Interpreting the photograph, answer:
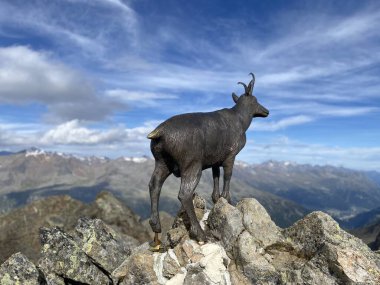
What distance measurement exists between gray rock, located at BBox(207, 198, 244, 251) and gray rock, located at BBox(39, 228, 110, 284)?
20.6 feet

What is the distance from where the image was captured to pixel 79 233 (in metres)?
21.5

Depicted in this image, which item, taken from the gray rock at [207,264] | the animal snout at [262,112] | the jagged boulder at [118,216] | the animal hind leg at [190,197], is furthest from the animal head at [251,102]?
the jagged boulder at [118,216]

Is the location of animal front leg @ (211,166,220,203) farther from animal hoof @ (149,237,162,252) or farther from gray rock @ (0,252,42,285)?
gray rock @ (0,252,42,285)

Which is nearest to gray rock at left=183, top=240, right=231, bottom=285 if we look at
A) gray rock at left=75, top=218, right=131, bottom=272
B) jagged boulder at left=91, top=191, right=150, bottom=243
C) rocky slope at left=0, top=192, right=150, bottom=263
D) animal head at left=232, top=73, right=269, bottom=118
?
gray rock at left=75, top=218, right=131, bottom=272

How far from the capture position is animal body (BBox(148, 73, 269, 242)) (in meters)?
16.2

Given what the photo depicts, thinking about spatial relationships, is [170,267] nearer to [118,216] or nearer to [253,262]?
[253,262]

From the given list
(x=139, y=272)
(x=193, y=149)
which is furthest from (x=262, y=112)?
(x=139, y=272)

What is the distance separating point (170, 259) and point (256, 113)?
952 cm

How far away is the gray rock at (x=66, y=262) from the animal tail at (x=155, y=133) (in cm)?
749

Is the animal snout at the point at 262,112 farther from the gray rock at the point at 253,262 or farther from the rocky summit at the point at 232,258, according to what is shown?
the gray rock at the point at 253,262

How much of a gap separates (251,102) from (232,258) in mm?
8951

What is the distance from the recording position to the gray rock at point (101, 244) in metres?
20.3

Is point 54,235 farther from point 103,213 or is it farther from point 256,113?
point 103,213

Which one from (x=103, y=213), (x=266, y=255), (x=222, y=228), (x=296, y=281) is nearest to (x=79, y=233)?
(x=222, y=228)
